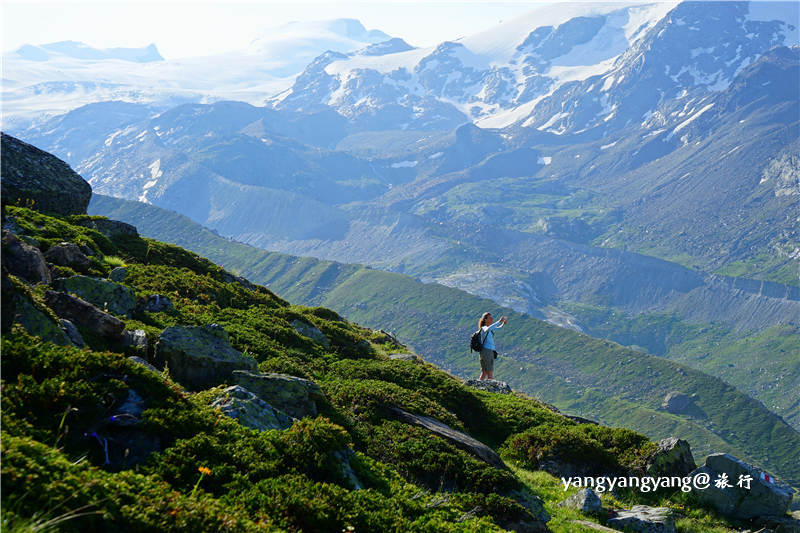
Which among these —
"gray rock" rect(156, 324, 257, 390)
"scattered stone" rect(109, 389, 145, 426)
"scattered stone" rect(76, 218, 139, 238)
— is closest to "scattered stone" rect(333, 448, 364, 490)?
"scattered stone" rect(109, 389, 145, 426)

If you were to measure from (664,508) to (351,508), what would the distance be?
12.5 metres

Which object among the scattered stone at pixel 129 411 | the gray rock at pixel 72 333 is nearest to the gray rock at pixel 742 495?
the scattered stone at pixel 129 411

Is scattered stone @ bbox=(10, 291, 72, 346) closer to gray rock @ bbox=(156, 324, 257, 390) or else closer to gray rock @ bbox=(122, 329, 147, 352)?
gray rock @ bbox=(122, 329, 147, 352)

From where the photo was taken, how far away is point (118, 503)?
8867 mm

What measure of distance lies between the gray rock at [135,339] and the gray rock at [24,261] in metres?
3.80

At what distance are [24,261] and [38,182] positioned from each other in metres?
19.4

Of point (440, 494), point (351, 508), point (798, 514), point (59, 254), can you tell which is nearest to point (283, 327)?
point (59, 254)

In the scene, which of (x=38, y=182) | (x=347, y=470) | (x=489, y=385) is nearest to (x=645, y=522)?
(x=347, y=470)

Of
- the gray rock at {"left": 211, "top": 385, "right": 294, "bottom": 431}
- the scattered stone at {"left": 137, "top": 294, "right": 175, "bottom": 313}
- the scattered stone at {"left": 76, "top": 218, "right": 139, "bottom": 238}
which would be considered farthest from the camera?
the scattered stone at {"left": 76, "top": 218, "right": 139, "bottom": 238}

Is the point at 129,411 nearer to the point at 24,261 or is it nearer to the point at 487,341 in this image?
the point at 24,261

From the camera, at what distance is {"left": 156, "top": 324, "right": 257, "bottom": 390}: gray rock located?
16.9m

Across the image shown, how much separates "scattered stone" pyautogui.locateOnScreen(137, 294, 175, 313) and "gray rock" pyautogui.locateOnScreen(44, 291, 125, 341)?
554 centimetres

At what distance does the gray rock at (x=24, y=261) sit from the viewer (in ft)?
60.0

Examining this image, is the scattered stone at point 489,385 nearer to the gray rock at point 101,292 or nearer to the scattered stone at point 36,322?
the gray rock at point 101,292
